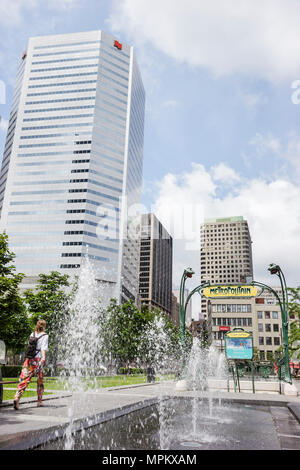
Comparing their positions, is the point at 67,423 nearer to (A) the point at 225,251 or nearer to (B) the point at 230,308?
(B) the point at 230,308

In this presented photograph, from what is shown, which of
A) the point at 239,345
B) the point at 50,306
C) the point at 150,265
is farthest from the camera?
the point at 150,265

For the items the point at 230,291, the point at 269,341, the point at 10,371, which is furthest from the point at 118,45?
the point at 230,291

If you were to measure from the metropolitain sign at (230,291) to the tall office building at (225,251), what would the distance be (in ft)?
558

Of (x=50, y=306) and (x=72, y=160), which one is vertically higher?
(x=72, y=160)

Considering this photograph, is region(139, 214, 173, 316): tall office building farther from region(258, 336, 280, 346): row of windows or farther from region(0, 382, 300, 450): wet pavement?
region(0, 382, 300, 450): wet pavement

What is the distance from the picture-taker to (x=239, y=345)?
59.8 ft

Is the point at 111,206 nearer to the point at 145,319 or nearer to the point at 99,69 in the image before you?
the point at 99,69

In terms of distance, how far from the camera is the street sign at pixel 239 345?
59.1 feet

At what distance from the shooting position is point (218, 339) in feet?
322

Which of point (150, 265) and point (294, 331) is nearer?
point (294, 331)

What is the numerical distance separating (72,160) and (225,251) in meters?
110
